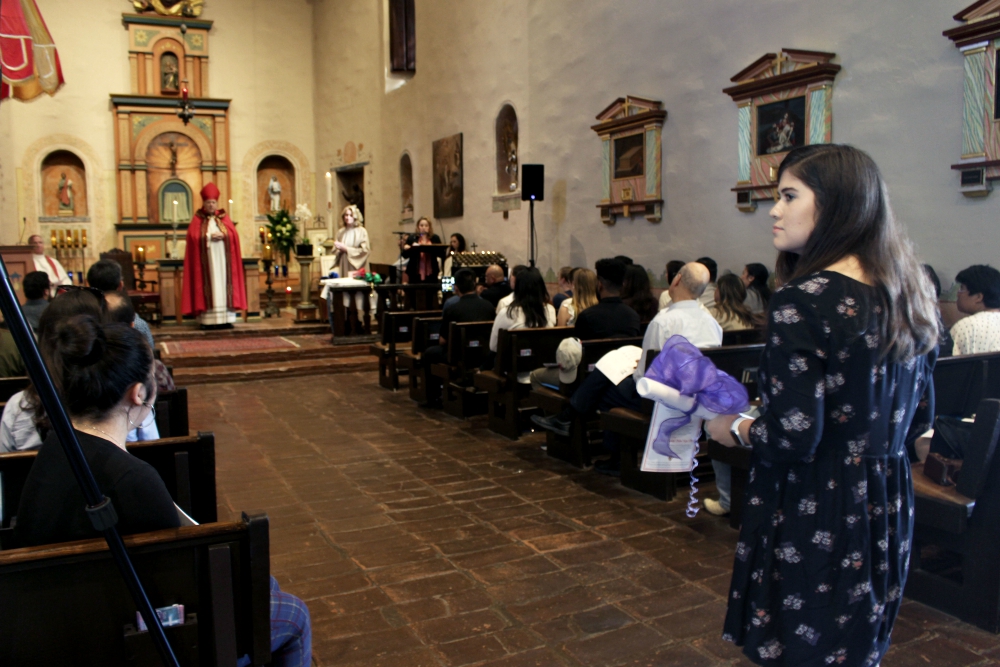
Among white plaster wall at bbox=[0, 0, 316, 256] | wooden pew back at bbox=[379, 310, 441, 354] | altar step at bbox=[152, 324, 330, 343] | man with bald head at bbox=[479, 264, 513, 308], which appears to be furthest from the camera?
white plaster wall at bbox=[0, 0, 316, 256]

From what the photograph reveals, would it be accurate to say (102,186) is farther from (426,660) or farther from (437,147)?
(426,660)

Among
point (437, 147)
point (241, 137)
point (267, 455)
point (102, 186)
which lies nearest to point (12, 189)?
point (102, 186)

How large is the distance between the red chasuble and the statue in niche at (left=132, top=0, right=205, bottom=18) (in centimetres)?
763

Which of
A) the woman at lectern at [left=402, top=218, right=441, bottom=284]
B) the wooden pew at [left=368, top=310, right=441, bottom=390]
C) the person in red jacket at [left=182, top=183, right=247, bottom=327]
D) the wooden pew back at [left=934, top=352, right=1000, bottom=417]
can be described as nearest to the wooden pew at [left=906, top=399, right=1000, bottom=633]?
the wooden pew back at [left=934, top=352, right=1000, bottom=417]

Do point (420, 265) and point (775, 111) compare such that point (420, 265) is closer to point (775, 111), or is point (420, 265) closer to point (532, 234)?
point (532, 234)

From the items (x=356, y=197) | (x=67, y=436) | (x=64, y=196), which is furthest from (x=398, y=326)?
(x=64, y=196)

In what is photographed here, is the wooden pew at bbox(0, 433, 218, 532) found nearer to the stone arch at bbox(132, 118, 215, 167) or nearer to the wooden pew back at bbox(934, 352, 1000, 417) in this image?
the wooden pew back at bbox(934, 352, 1000, 417)

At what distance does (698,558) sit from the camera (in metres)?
3.82

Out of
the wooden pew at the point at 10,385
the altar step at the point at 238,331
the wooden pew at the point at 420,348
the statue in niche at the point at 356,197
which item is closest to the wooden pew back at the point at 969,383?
the wooden pew at the point at 10,385

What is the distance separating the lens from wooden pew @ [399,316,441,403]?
24.9 ft

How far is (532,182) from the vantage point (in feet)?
34.9

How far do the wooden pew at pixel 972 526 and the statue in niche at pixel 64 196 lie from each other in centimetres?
1745

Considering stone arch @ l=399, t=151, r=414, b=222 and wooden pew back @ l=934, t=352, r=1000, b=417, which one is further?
stone arch @ l=399, t=151, r=414, b=222

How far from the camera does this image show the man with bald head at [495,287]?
8039 millimetres
